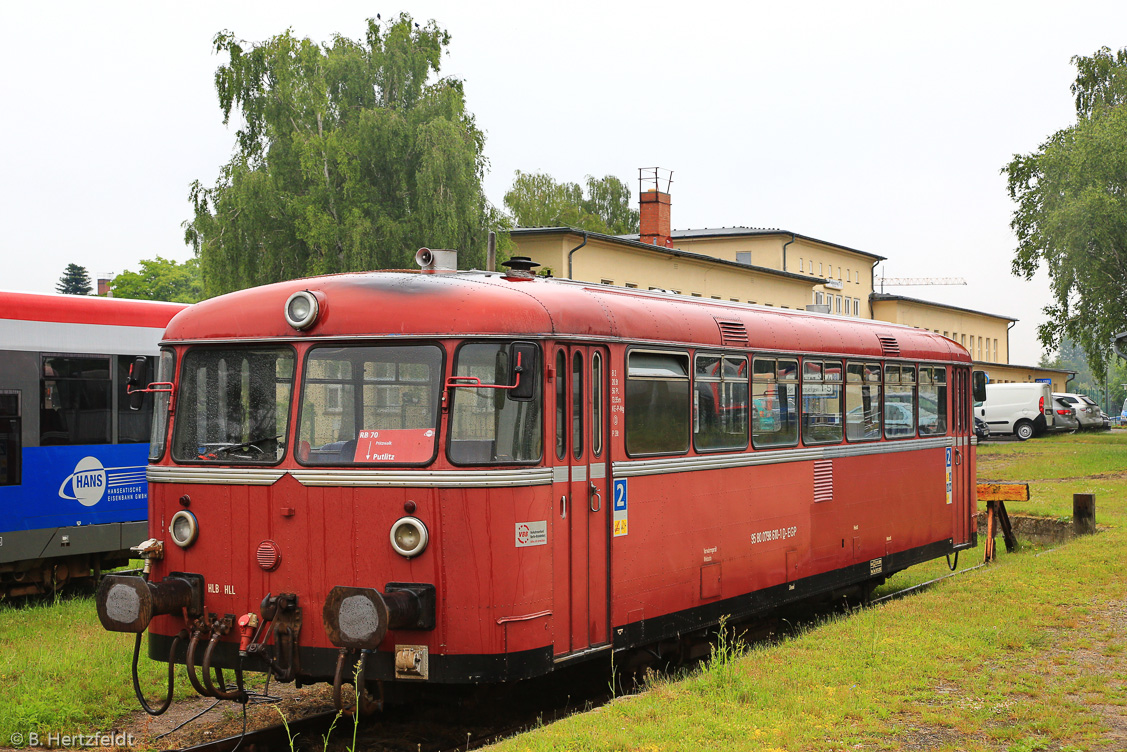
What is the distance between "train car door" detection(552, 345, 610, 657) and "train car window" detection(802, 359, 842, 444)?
3.43m

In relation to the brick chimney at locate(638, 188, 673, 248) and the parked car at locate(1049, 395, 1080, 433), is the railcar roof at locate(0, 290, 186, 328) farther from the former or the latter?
the parked car at locate(1049, 395, 1080, 433)

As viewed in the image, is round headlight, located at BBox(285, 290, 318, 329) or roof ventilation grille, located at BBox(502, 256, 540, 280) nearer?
round headlight, located at BBox(285, 290, 318, 329)

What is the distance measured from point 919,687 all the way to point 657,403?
2659 millimetres

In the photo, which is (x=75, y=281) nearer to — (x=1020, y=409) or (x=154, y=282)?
(x=154, y=282)

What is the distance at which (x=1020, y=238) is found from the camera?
40.3m

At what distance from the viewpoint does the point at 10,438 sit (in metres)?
11.7

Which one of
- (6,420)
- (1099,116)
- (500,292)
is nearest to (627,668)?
(500,292)

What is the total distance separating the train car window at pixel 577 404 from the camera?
7.45 metres

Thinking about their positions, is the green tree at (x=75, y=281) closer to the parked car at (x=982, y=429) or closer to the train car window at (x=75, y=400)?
the parked car at (x=982, y=429)

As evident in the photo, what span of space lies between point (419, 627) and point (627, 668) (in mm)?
2355

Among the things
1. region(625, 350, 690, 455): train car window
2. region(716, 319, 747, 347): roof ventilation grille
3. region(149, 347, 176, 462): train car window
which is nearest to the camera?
region(149, 347, 176, 462): train car window

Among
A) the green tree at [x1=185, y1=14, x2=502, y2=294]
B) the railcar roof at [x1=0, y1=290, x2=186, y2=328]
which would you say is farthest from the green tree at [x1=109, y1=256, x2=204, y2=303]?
→ the railcar roof at [x1=0, y1=290, x2=186, y2=328]

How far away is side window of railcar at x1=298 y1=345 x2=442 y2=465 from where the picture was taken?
6840mm

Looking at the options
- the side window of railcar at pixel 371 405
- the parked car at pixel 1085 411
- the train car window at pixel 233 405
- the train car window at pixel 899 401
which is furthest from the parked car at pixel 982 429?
the train car window at pixel 233 405
